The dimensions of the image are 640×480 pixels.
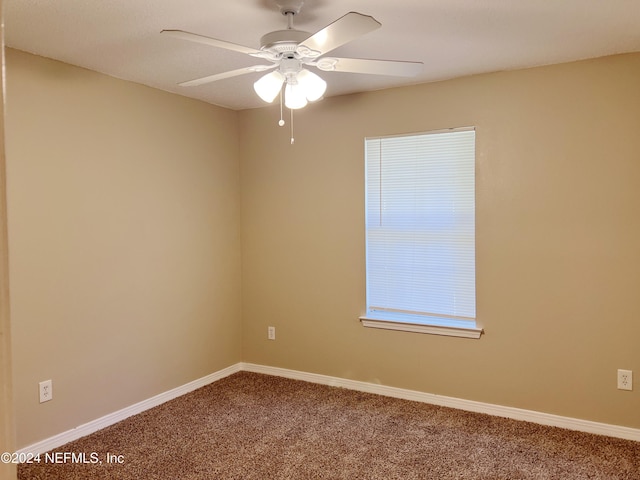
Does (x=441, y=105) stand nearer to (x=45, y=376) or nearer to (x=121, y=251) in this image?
(x=121, y=251)

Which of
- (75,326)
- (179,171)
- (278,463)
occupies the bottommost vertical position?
(278,463)

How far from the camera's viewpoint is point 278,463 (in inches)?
103

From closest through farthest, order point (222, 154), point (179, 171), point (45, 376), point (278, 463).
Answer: point (278, 463) → point (45, 376) → point (179, 171) → point (222, 154)

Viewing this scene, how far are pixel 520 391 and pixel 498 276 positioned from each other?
76cm

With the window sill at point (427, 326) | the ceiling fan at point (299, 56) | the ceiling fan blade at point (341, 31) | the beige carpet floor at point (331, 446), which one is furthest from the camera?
the window sill at point (427, 326)

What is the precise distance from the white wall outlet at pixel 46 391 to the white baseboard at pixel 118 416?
0.24 meters

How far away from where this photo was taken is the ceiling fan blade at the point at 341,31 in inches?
65.2

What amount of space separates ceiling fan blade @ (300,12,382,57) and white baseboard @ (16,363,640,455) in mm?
2561

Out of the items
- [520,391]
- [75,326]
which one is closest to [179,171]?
[75,326]

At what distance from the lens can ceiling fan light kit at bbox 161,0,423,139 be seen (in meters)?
1.83

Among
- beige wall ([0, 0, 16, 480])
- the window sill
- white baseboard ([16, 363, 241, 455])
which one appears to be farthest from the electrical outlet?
beige wall ([0, 0, 16, 480])

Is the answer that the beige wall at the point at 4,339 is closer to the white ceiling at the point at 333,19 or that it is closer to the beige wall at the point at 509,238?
the white ceiling at the point at 333,19

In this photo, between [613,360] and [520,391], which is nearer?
[613,360]

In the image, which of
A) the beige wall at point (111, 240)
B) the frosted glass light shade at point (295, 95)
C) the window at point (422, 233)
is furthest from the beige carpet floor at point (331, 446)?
the frosted glass light shade at point (295, 95)
